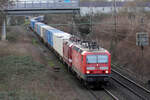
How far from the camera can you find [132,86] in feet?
65.5

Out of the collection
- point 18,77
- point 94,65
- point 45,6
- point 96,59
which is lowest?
point 18,77

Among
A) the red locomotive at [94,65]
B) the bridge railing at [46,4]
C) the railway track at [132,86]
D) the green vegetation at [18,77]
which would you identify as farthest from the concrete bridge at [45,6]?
the red locomotive at [94,65]

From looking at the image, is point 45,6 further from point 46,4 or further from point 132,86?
point 132,86

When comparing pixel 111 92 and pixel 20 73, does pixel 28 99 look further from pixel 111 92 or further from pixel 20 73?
pixel 20 73

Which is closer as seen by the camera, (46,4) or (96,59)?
(96,59)

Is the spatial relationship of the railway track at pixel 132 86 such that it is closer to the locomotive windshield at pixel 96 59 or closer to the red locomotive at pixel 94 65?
the red locomotive at pixel 94 65

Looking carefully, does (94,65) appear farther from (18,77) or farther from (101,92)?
(18,77)

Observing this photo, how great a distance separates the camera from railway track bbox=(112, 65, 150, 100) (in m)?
17.4

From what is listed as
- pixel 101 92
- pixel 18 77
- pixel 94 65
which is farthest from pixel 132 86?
pixel 18 77

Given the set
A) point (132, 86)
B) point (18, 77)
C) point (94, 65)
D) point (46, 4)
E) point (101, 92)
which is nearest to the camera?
point (101, 92)

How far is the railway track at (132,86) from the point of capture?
17406 millimetres

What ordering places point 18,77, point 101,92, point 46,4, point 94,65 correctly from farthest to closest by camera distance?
point 46,4, point 18,77, point 94,65, point 101,92

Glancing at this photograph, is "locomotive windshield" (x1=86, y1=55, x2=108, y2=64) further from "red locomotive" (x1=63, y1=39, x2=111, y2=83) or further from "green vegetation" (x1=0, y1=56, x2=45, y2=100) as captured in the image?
"green vegetation" (x1=0, y1=56, x2=45, y2=100)

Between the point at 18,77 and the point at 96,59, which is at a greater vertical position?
the point at 96,59
